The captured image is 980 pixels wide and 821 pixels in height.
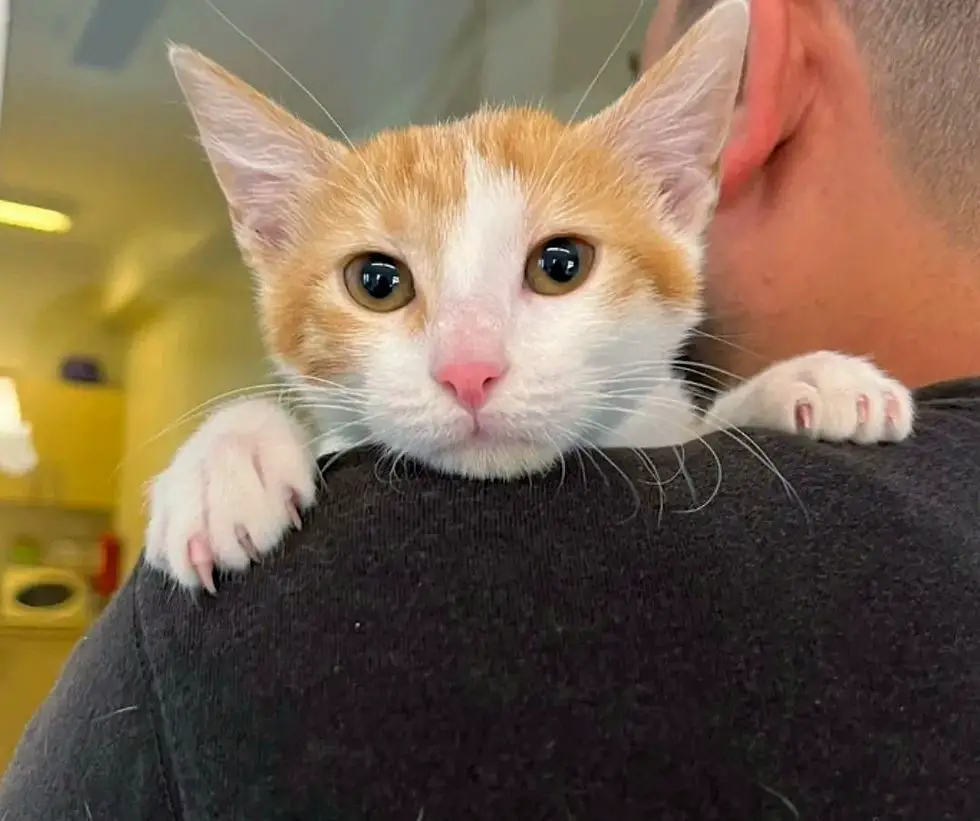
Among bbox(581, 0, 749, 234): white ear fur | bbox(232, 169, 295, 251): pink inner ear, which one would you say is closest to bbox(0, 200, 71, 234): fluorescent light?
bbox(232, 169, 295, 251): pink inner ear

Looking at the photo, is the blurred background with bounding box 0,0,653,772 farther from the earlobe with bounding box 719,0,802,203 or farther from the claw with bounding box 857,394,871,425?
the claw with bounding box 857,394,871,425

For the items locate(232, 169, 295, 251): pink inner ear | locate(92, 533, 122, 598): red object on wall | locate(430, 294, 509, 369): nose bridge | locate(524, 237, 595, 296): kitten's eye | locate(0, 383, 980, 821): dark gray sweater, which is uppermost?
locate(232, 169, 295, 251): pink inner ear

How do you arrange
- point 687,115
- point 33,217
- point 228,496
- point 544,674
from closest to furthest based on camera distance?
point 544,674 < point 228,496 < point 687,115 < point 33,217

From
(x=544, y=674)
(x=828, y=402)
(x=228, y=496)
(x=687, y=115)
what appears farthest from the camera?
(x=687, y=115)

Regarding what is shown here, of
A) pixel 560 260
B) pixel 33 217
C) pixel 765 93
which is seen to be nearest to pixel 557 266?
pixel 560 260

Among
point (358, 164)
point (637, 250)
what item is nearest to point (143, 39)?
point (358, 164)

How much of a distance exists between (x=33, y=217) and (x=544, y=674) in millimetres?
2979

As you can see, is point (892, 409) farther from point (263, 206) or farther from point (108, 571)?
point (108, 571)

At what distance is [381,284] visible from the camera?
78cm

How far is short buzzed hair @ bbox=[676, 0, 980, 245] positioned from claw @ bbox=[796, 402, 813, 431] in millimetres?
276

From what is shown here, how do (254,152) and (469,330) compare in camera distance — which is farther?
(254,152)

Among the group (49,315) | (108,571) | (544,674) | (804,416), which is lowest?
(108,571)

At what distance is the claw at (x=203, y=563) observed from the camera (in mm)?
541

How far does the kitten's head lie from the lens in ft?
2.30
